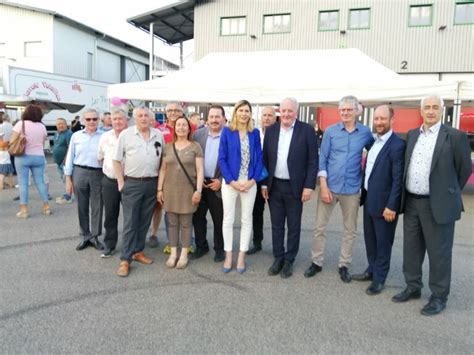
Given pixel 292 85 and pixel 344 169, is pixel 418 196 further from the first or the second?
pixel 292 85

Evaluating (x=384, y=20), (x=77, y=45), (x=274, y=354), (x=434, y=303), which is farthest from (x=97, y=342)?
(x=77, y=45)

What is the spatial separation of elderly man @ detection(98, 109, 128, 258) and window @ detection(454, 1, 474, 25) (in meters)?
18.8

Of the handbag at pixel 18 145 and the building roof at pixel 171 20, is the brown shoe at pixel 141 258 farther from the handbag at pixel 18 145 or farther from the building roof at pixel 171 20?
the building roof at pixel 171 20

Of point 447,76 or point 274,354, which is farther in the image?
point 447,76

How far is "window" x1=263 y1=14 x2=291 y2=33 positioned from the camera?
19.9 m

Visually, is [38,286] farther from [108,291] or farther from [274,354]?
[274,354]

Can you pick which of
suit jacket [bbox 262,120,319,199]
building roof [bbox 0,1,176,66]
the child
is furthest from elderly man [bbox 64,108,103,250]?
building roof [bbox 0,1,176,66]

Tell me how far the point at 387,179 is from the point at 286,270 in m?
1.37

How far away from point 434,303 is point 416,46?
59.3 ft

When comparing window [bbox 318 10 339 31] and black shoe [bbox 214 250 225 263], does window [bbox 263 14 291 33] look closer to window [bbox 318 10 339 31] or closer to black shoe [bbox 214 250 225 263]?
window [bbox 318 10 339 31]

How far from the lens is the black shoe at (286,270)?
3.97m

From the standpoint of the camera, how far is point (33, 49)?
77.8 ft

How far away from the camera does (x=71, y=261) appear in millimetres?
4305

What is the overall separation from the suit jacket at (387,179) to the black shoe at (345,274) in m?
0.73
